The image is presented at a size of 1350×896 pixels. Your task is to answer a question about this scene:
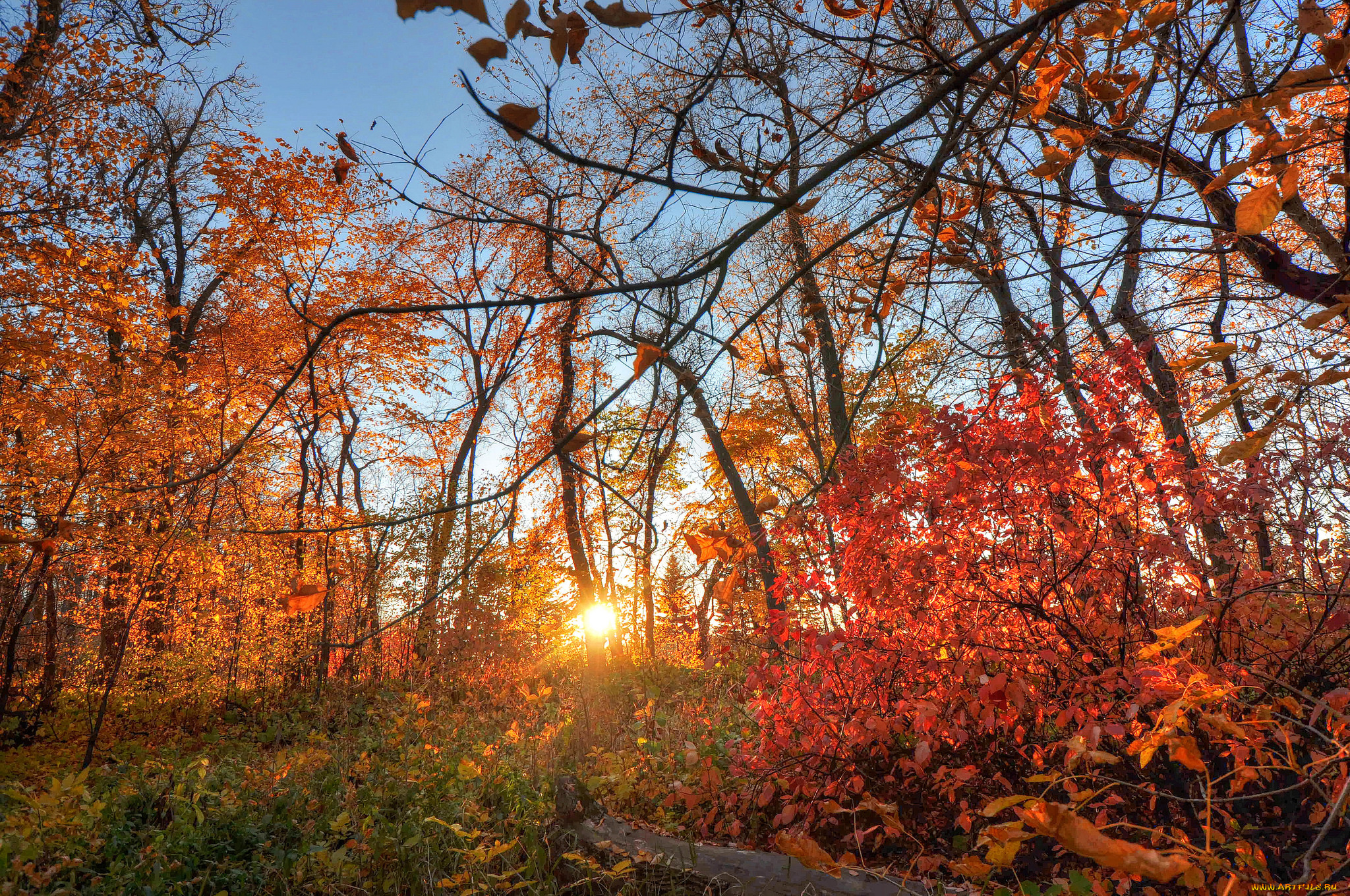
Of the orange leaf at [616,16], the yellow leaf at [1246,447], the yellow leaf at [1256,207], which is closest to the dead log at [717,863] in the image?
the yellow leaf at [1246,447]

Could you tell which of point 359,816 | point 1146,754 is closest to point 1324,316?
point 1146,754

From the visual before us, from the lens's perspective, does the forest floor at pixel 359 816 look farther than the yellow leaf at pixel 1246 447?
Yes

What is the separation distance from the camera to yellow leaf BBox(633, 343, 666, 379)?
117cm

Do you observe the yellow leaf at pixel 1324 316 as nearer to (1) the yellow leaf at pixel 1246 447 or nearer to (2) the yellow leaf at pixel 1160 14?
(1) the yellow leaf at pixel 1246 447

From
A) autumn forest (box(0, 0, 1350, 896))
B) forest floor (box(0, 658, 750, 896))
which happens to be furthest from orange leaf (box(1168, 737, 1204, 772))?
forest floor (box(0, 658, 750, 896))

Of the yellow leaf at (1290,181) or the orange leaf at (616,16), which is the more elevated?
the orange leaf at (616,16)

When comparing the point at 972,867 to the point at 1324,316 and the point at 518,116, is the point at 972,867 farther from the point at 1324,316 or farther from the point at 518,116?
the point at 518,116

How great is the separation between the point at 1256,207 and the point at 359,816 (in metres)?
4.36

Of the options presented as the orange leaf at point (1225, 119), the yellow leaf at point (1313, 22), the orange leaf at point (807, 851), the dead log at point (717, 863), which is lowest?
the dead log at point (717, 863)

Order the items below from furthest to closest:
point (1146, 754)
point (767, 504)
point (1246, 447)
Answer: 1. point (767, 504)
2. point (1146, 754)
3. point (1246, 447)

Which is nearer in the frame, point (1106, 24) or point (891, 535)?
point (1106, 24)

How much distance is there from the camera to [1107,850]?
0.75 m

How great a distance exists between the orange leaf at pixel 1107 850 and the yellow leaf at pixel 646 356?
0.81m

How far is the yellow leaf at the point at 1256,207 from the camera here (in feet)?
3.69
